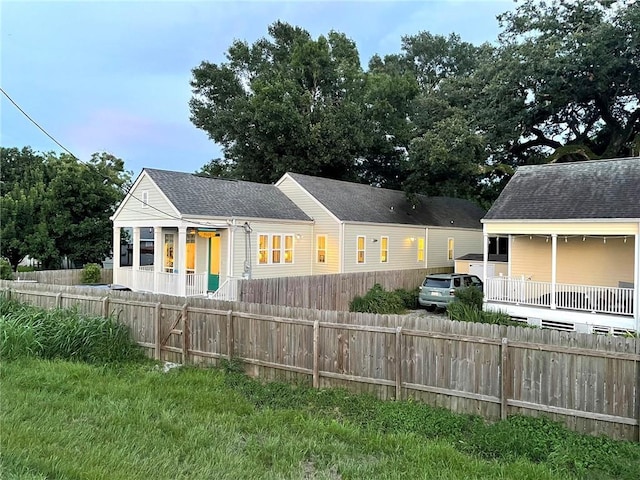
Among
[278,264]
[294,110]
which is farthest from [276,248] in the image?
[294,110]

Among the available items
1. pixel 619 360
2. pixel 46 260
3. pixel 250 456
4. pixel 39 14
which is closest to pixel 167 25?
pixel 39 14

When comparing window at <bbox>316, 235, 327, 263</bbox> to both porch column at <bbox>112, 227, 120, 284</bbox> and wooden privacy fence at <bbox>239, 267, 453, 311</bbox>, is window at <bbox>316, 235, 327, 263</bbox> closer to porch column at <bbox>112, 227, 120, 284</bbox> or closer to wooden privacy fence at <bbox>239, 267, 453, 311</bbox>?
wooden privacy fence at <bbox>239, 267, 453, 311</bbox>

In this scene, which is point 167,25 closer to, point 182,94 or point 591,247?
point 591,247

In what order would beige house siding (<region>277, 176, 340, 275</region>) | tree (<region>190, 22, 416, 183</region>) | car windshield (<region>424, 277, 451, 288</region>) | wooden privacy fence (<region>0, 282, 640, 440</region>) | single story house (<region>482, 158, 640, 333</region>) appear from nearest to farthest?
wooden privacy fence (<region>0, 282, 640, 440</region>) < single story house (<region>482, 158, 640, 333</region>) < car windshield (<region>424, 277, 451, 288</region>) < beige house siding (<region>277, 176, 340, 275</region>) < tree (<region>190, 22, 416, 183</region>)

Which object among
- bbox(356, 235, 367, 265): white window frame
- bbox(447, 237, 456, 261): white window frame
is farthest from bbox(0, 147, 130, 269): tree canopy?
bbox(447, 237, 456, 261): white window frame

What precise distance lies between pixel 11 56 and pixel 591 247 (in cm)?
1805

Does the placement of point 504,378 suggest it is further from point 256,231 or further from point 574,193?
point 256,231

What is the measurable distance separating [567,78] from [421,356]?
22764 mm

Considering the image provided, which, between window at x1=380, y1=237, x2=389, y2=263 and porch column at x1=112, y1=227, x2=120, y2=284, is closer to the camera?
porch column at x1=112, y1=227, x2=120, y2=284

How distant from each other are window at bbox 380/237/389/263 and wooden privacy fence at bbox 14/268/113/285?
12911 mm

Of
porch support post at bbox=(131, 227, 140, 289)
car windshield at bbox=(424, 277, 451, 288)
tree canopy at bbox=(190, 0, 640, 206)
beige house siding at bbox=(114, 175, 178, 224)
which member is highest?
tree canopy at bbox=(190, 0, 640, 206)

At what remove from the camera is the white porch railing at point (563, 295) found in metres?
13.7

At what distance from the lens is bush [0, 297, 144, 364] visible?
876 centimetres

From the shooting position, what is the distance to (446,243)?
27859mm
